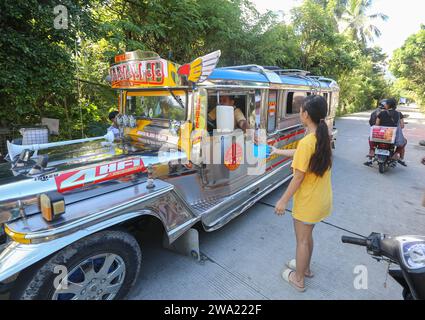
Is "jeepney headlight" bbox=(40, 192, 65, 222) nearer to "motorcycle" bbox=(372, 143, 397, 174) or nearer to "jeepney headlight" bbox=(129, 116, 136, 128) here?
"jeepney headlight" bbox=(129, 116, 136, 128)

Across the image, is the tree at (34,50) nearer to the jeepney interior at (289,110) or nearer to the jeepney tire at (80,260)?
the jeepney tire at (80,260)

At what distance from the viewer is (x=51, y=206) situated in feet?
5.83

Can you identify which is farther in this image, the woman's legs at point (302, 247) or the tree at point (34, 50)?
the tree at point (34, 50)

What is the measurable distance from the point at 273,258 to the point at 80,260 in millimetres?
2101

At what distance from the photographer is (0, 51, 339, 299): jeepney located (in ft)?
5.88

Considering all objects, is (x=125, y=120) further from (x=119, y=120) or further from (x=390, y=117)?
(x=390, y=117)

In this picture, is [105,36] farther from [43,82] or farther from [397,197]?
[397,197]

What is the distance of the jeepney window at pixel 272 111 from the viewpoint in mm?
4137

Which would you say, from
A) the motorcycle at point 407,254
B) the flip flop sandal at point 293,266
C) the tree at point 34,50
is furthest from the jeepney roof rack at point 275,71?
the motorcycle at point 407,254

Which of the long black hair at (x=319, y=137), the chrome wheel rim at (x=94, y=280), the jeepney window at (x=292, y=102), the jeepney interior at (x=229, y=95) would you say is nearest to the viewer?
the chrome wheel rim at (x=94, y=280)

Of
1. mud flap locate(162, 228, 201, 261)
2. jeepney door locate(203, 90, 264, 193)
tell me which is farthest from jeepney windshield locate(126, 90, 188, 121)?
mud flap locate(162, 228, 201, 261)

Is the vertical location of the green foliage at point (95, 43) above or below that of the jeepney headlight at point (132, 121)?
above

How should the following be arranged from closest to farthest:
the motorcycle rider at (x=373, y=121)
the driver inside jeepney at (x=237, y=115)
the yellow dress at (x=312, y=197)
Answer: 1. the yellow dress at (x=312, y=197)
2. the driver inside jeepney at (x=237, y=115)
3. the motorcycle rider at (x=373, y=121)
